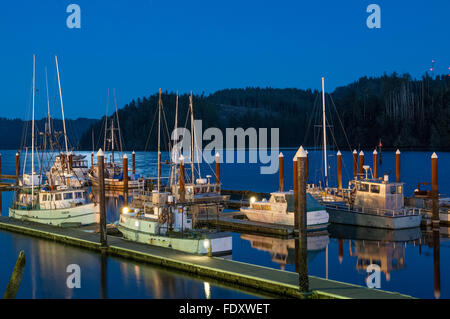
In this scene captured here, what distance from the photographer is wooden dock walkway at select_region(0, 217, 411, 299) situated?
1906 centimetres

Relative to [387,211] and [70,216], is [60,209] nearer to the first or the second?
[70,216]

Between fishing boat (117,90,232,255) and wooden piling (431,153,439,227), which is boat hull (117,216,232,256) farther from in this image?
wooden piling (431,153,439,227)

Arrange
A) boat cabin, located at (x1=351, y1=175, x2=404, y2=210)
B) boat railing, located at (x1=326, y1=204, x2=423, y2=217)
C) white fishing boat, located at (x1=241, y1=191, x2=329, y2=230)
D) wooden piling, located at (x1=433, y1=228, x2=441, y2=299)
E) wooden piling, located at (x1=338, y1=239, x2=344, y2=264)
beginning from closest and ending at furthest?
wooden piling, located at (x1=433, y1=228, x2=441, y2=299) → wooden piling, located at (x1=338, y1=239, x2=344, y2=264) → white fishing boat, located at (x1=241, y1=191, x2=329, y2=230) → boat railing, located at (x1=326, y1=204, x2=423, y2=217) → boat cabin, located at (x1=351, y1=175, x2=404, y2=210)

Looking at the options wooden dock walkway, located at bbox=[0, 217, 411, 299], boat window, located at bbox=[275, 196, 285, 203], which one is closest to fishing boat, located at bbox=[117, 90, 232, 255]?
wooden dock walkway, located at bbox=[0, 217, 411, 299]

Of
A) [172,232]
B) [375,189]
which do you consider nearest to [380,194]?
[375,189]

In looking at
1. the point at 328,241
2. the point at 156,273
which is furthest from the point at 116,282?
the point at 328,241

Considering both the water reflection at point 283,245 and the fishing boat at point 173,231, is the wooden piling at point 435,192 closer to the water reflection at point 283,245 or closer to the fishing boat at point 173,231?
the water reflection at point 283,245

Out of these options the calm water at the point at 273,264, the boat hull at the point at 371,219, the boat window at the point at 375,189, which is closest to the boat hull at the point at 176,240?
the calm water at the point at 273,264

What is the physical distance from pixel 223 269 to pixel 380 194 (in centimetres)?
1772

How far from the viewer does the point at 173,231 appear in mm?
27750
